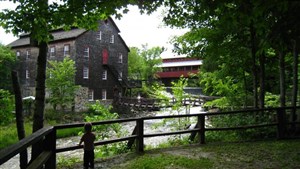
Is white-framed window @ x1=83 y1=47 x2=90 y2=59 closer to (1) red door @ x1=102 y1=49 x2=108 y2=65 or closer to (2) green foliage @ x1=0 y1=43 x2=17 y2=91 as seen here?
(1) red door @ x1=102 y1=49 x2=108 y2=65

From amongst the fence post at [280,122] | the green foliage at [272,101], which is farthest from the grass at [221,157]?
the green foliage at [272,101]

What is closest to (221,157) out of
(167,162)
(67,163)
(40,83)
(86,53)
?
(167,162)

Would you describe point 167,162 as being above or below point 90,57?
below

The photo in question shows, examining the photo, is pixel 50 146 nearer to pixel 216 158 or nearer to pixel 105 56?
pixel 216 158

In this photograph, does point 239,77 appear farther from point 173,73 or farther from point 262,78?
point 173,73

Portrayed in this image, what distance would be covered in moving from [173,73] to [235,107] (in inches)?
1901

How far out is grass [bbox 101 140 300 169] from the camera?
6082 mm

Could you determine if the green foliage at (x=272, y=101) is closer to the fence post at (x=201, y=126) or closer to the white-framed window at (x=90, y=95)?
the fence post at (x=201, y=126)

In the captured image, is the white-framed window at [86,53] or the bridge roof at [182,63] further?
the bridge roof at [182,63]

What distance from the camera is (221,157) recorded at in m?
6.75

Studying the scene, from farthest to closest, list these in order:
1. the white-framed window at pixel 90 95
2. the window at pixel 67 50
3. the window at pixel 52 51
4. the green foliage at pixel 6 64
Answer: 1. the green foliage at pixel 6 64
2. the window at pixel 52 51
3. the white-framed window at pixel 90 95
4. the window at pixel 67 50

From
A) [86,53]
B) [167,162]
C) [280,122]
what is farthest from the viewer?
[86,53]

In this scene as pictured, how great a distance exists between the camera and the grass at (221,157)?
6.08 metres

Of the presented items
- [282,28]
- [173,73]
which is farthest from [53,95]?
[173,73]
